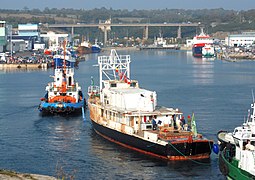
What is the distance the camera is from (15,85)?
39812 millimetres

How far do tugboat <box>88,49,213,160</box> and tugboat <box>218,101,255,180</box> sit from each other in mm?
1999

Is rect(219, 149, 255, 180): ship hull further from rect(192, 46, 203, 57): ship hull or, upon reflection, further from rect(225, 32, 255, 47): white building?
rect(225, 32, 255, 47): white building

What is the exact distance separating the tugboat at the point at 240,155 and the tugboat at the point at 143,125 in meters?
2.00

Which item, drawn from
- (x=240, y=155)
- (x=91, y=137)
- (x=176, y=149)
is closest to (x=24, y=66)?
(x=91, y=137)

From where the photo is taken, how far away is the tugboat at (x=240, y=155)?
1364 cm

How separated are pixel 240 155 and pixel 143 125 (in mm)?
5141

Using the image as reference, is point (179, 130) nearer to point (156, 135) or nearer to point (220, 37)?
point (156, 135)

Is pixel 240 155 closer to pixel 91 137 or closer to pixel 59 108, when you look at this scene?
pixel 91 137

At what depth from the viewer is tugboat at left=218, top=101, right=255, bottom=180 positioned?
1364 centimetres

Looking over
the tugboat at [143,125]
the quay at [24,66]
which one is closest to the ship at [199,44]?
the quay at [24,66]

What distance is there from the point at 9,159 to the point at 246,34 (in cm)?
9287

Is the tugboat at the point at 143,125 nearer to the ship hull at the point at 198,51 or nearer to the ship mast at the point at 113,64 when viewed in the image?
the ship mast at the point at 113,64

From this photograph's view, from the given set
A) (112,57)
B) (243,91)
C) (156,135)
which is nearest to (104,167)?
(156,135)

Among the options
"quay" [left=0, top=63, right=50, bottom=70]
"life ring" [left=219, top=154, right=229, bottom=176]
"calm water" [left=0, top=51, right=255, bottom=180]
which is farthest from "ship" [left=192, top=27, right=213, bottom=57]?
"life ring" [left=219, top=154, right=229, bottom=176]
